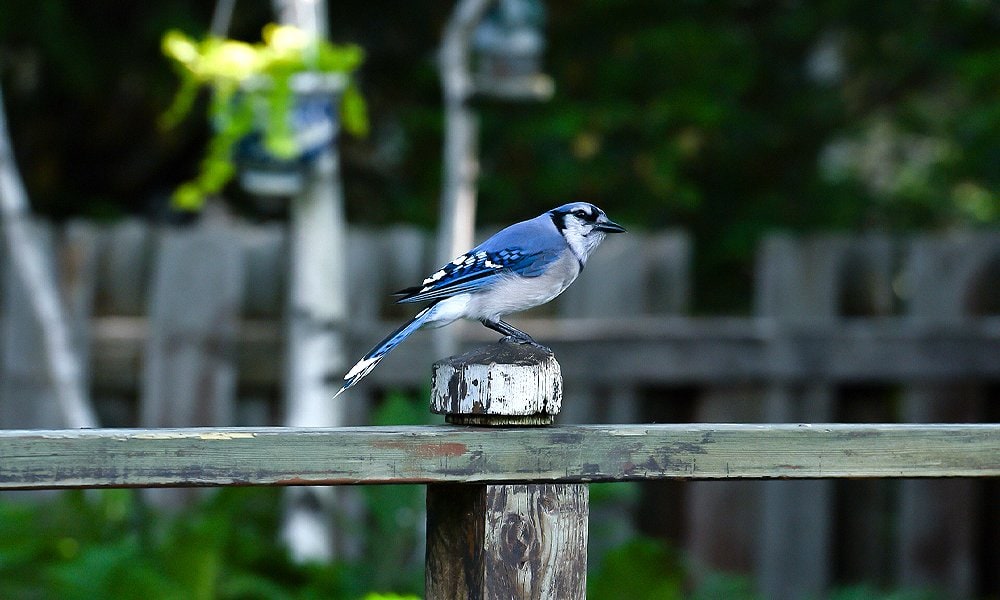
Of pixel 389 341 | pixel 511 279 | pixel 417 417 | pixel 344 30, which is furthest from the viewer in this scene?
pixel 344 30

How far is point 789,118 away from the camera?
8609mm

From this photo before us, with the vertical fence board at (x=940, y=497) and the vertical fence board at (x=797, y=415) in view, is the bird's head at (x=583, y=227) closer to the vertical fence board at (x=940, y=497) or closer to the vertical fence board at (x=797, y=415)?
the vertical fence board at (x=797, y=415)

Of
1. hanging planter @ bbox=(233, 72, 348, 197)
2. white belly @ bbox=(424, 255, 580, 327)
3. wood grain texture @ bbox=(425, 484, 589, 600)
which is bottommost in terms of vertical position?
wood grain texture @ bbox=(425, 484, 589, 600)

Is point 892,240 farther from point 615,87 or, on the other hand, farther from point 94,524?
point 94,524

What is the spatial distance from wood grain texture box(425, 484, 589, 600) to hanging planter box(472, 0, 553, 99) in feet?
12.1

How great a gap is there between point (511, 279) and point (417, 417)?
2.01 meters

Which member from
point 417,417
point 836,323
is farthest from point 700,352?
point 417,417

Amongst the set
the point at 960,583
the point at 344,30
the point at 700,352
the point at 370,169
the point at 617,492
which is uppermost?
the point at 344,30

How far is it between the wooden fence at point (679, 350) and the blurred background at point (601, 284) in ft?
0.04

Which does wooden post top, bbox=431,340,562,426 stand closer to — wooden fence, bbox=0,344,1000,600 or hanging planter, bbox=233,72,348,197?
wooden fence, bbox=0,344,1000,600

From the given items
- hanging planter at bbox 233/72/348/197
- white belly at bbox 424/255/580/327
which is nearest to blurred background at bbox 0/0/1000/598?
hanging planter at bbox 233/72/348/197

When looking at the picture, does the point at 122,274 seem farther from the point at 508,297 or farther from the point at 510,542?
the point at 510,542

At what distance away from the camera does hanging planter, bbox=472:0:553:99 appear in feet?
18.8

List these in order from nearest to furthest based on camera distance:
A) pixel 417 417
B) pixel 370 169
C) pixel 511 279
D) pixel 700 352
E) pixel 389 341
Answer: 1. pixel 389 341
2. pixel 511 279
3. pixel 417 417
4. pixel 700 352
5. pixel 370 169
